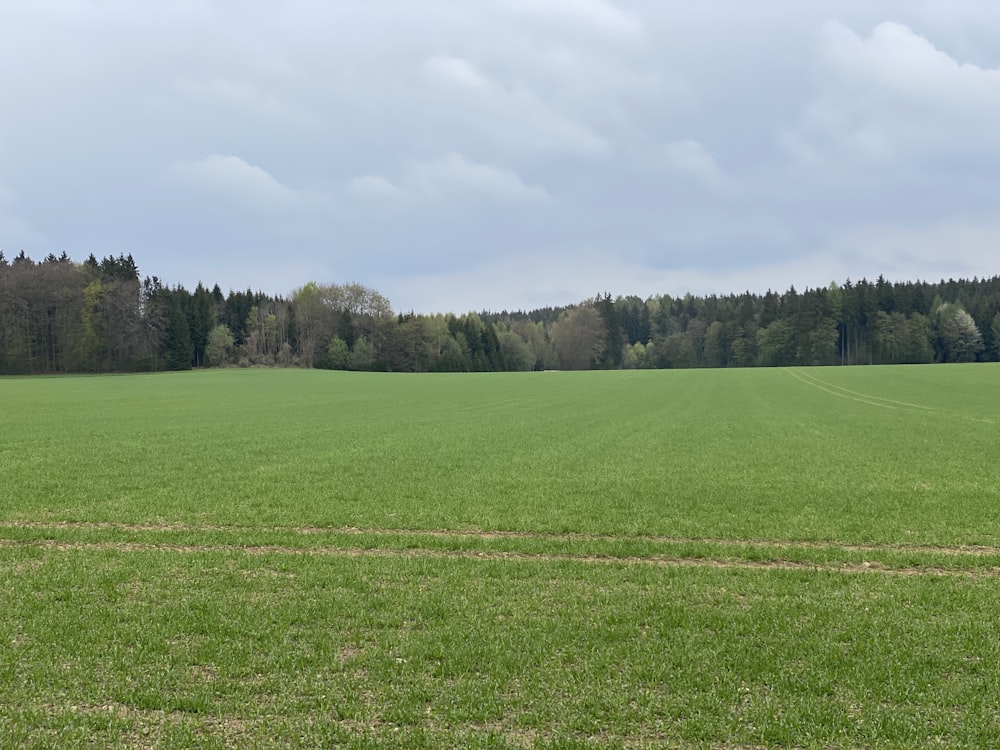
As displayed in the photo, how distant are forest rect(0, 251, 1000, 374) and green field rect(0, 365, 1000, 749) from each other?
4274 inches

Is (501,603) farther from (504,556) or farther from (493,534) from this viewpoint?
(493,534)

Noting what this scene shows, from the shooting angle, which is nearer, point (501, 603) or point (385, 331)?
point (501, 603)

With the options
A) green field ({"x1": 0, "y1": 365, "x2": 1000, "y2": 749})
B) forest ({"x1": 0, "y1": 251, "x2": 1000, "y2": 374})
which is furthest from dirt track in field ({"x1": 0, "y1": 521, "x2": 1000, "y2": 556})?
forest ({"x1": 0, "y1": 251, "x2": 1000, "y2": 374})

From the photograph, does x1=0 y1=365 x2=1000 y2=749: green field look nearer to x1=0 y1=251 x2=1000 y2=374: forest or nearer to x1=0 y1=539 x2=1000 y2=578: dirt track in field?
x1=0 y1=539 x2=1000 y2=578: dirt track in field

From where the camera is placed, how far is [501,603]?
28.7 ft

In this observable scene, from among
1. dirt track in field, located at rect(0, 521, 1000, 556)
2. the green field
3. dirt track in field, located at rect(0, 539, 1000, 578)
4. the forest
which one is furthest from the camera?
the forest

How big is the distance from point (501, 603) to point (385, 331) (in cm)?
14484

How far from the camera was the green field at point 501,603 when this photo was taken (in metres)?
5.85

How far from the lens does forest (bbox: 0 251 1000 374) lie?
361 feet

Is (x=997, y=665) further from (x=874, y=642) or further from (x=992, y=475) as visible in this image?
(x=992, y=475)

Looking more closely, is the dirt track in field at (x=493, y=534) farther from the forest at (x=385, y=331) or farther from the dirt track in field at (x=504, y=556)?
the forest at (x=385, y=331)

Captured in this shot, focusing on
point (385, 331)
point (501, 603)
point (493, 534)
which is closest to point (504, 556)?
point (493, 534)

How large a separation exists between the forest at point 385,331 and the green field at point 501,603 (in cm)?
10855

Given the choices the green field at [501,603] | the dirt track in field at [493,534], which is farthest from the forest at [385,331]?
the dirt track in field at [493,534]
